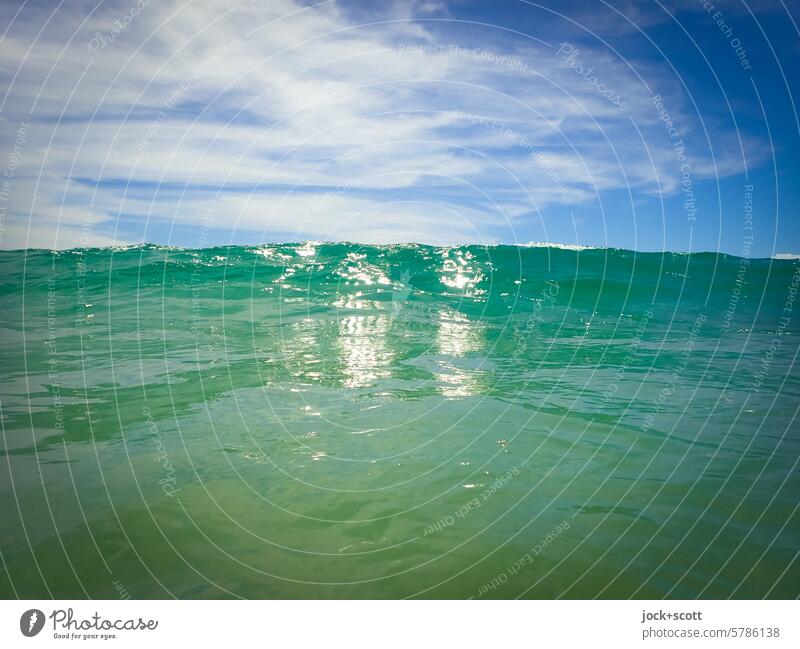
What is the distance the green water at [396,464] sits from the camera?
4.32 metres

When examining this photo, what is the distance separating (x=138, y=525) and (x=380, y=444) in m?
3.28

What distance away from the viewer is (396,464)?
21.0 ft

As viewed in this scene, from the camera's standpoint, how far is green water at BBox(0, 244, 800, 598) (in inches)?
170
